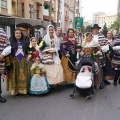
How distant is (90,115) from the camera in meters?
5.09

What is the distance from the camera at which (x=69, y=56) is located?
7.20m

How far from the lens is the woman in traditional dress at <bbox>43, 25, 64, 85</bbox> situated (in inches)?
262

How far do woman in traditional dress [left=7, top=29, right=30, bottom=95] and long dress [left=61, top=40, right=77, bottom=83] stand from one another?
1.27 m

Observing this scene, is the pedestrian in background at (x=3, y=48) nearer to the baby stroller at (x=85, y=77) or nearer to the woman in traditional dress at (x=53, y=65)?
the woman in traditional dress at (x=53, y=65)

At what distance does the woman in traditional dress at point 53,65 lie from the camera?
665 centimetres

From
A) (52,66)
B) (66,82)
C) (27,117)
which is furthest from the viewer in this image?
(66,82)

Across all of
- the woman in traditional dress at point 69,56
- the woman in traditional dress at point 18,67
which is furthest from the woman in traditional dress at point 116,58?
the woman in traditional dress at point 18,67

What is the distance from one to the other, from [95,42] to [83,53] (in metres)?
0.42

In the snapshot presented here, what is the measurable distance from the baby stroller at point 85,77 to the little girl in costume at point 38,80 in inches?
27.5

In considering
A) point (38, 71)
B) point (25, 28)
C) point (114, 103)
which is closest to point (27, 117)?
point (38, 71)

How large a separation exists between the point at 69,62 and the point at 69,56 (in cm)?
17

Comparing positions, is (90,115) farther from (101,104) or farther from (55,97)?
(55,97)

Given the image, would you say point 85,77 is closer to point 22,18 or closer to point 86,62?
point 86,62

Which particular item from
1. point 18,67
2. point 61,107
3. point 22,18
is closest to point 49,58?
point 18,67
